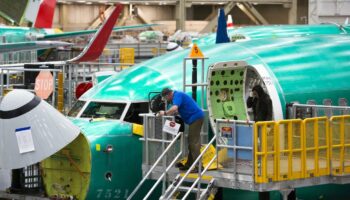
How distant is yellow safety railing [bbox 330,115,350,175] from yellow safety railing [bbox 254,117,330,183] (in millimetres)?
205

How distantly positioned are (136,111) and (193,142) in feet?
6.65

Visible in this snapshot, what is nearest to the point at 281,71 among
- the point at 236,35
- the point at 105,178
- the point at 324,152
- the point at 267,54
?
the point at 267,54

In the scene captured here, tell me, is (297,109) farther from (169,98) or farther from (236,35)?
(236,35)

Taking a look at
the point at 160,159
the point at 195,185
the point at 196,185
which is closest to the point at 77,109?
the point at 160,159

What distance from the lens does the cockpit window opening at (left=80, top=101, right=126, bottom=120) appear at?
2091cm

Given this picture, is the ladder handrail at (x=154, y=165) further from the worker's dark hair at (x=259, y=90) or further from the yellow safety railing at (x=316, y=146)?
the yellow safety railing at (x=316, y=146)

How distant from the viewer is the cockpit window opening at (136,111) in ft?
68.3

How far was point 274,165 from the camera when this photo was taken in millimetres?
18234

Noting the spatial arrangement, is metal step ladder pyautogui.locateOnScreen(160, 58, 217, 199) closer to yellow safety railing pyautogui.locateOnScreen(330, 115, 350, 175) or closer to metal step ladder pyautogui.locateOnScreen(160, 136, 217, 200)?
metal step ladder pyautogui.locateOnScreen(160, 136, 217, 200)

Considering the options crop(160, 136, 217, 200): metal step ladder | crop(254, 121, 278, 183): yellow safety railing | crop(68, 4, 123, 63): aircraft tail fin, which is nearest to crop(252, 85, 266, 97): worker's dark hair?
crop(160, 136, 217, 200): metal step ladder

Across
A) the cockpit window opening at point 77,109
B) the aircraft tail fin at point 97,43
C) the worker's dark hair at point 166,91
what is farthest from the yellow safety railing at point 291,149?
the aircraft tail fin at point 97,43

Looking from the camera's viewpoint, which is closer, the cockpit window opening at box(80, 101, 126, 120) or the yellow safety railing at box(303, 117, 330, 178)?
the yellow safety railing at box(303, 117, 330, 178)

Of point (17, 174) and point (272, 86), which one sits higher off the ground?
point (272, 86)

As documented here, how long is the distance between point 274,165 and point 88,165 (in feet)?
13.1
